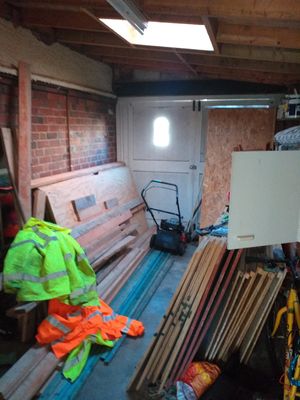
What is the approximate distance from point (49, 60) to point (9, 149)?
47.9 inches

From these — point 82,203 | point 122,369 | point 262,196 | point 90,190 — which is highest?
point 262,196

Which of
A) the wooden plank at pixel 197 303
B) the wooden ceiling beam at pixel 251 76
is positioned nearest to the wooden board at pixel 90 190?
the wooden plank at pixel 197 303

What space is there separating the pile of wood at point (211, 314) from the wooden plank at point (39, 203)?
1.65 m

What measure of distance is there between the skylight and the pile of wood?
156 cm

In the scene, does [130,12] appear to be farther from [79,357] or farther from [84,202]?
[79,357]

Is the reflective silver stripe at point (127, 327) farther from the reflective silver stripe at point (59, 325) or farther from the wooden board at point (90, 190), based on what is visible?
the wooden board at point (90, 190)

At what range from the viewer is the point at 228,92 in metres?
4.31

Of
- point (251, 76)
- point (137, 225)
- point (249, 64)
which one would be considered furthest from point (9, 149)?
point (251, 76)

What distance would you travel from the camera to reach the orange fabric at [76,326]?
93.0 inches

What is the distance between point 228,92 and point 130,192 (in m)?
2.09

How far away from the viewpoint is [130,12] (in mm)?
1789

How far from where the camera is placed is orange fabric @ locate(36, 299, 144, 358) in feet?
7.75

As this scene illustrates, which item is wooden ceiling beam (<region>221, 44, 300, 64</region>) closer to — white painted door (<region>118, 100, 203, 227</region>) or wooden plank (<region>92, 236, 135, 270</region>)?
white painted door (<region>118, 100, 203, 227</region>)

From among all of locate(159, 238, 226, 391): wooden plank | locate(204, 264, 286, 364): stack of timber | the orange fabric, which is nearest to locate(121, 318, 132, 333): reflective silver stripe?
the orange fabric
